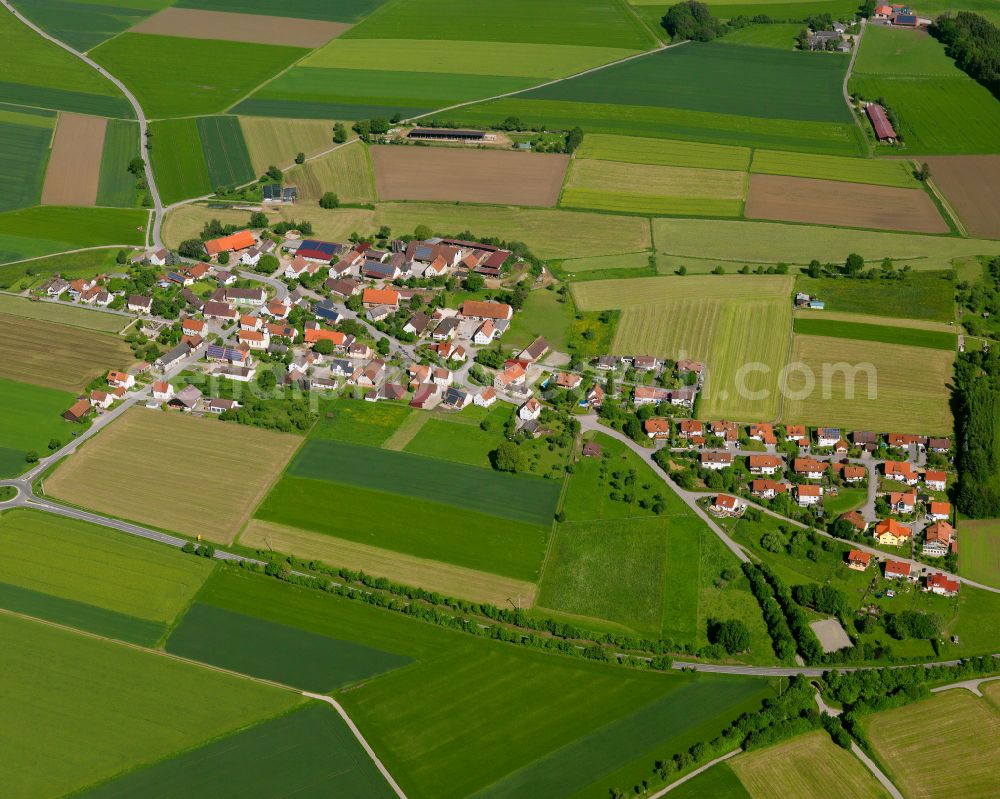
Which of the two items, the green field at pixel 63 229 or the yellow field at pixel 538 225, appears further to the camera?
the green field at pixel 63 229

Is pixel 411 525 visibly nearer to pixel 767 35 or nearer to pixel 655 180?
Result: pixel 655 180

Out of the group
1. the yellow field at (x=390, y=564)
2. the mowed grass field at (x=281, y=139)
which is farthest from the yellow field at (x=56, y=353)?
the mowed grass field at (x=281, y=139)

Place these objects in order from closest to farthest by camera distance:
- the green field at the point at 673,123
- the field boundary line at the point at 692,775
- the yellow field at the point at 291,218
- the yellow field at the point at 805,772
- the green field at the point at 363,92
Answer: the field boundary line at the point at 692,775, the yellow field at the point at 805,772, the yellow field at the point at 291,218, the green field at the point at 673,123, the green field at the point at 363,92

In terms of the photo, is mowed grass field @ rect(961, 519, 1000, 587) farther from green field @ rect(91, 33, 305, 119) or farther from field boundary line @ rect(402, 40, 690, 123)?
green field @ rect(91, 33, 305, 119)

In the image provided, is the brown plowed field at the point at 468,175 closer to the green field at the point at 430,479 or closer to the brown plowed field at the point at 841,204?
the brown plowed field at the point at 841,204

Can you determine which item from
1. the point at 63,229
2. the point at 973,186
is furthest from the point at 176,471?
the point at 973,186

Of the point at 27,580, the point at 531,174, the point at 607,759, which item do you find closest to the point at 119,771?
the point at 27,580

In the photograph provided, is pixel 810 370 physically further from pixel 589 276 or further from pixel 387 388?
pixel 387 388

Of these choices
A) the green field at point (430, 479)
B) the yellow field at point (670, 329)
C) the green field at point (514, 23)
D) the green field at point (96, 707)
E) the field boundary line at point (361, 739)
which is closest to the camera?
the field boundary line at point (361, 739)
